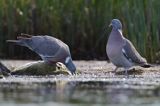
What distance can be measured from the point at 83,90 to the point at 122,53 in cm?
247

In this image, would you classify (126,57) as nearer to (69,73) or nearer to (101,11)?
(69,73)

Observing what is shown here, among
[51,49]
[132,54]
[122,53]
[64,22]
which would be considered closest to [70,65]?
[51,49]

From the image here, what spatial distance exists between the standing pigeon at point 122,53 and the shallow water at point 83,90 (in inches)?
9.6

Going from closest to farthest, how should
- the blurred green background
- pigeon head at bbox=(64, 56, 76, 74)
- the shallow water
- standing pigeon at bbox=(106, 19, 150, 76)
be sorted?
the shallow water < pigeon head at bbox=(64, 56, 76, 74) < standing pigeon at bbox=(106, 19, 150, 76) < the blurred green background

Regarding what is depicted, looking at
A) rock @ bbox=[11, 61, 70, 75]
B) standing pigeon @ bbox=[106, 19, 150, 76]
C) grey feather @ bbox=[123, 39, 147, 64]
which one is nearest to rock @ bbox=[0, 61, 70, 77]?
rock @ bbox=[11, 61, 70, 75]

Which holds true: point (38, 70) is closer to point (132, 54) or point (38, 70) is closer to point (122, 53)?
point (122, 53)

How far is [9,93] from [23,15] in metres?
4.79

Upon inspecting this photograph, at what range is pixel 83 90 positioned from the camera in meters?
8.57

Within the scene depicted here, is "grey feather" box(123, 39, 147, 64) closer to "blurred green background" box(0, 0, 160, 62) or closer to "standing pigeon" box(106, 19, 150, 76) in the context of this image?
"standing pigeon" box(106, 19, 150, 76)

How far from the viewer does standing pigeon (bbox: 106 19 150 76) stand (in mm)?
10836

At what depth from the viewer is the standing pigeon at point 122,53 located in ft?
35.6

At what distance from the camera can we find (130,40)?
1198 centimetres

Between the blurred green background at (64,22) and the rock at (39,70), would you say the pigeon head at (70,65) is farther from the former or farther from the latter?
the blurred green background at (64,22)

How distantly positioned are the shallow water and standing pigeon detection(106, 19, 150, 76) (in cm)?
24
